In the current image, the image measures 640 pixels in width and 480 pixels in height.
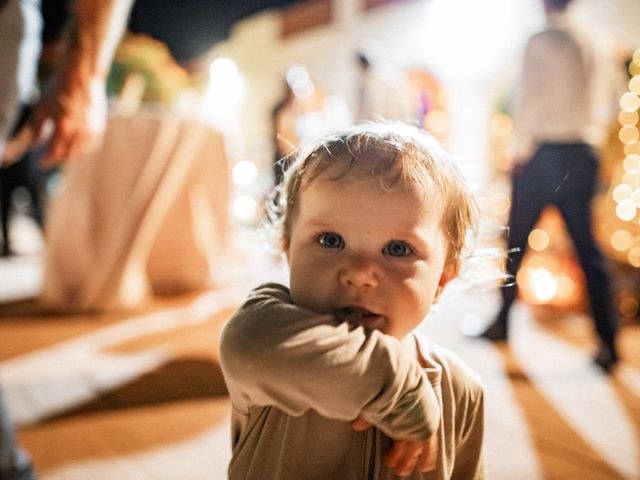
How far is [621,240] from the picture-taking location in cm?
228

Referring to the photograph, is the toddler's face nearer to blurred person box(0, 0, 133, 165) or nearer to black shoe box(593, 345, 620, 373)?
blurred person box(0, 0, 133, 165)

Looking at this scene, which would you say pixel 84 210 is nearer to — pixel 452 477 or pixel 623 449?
pixel 452 477

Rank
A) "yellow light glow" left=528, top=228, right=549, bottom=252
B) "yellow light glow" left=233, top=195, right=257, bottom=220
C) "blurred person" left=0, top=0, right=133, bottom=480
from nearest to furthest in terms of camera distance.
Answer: "blurred person" left=0, top=0, right=133, bottom=480
"yellow light glow" left=528, top=228, right=549, bottom=252
"yellow light glow" left=233, top=195, right=257, bottom=220

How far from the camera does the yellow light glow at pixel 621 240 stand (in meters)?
2.25

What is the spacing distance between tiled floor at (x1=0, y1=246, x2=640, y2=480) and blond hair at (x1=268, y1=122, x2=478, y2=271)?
191mm

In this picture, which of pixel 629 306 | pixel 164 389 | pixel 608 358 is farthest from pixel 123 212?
pixel 629 306

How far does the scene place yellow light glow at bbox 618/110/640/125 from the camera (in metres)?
2.25

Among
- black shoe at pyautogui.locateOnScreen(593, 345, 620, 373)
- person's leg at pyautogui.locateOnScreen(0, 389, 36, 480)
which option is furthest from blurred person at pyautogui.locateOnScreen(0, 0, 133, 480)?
black shoe at pyautogui.locateOnScreen(593, 345, 620, 373)

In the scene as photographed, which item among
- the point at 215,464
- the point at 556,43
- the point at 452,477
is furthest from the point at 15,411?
the point at 556,43

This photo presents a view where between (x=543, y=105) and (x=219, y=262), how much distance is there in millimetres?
1671

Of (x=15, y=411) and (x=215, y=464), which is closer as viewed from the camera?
(x=215, y=464)

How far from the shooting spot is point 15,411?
1.09m

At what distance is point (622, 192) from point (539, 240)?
0.44 metres

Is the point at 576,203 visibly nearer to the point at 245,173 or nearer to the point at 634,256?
the point at 634,256
